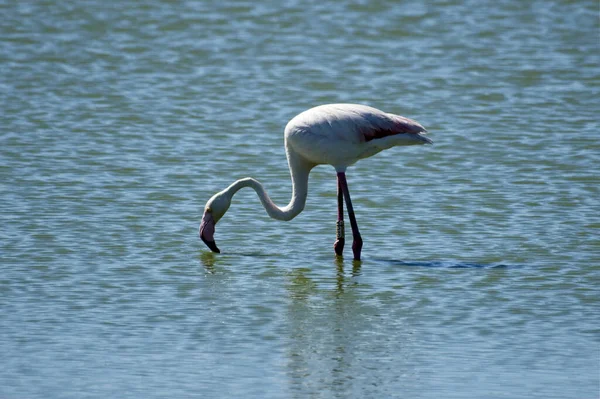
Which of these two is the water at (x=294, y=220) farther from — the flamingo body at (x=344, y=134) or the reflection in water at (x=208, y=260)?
the flamingo body at (x=344, y=134)

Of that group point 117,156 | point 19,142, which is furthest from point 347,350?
point 19,142

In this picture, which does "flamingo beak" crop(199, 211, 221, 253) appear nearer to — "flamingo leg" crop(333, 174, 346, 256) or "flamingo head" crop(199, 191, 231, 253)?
"flamingo head" crop(199, 191, 231, 253)

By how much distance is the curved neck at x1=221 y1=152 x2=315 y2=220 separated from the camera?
11.6 m

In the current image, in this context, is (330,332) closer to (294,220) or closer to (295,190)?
(295,190)

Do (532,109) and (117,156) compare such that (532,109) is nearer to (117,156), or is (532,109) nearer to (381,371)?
(117,156)

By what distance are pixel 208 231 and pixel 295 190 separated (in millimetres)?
842

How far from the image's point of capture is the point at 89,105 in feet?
59.8

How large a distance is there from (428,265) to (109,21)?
14.9 m

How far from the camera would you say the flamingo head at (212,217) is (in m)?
11.5

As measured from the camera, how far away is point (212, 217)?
11.6m

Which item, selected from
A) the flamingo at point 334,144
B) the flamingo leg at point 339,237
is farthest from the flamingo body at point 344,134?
the flamingo leg at point 339,237

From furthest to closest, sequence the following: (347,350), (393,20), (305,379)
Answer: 1. (393,20)
2. (347,350)
3. (305,379)

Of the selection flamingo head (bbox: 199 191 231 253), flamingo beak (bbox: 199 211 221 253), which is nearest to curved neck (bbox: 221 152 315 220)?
flamingo head (bbox: 199 191 231 253)

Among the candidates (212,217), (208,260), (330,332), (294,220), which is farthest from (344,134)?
Result: (330,332)
